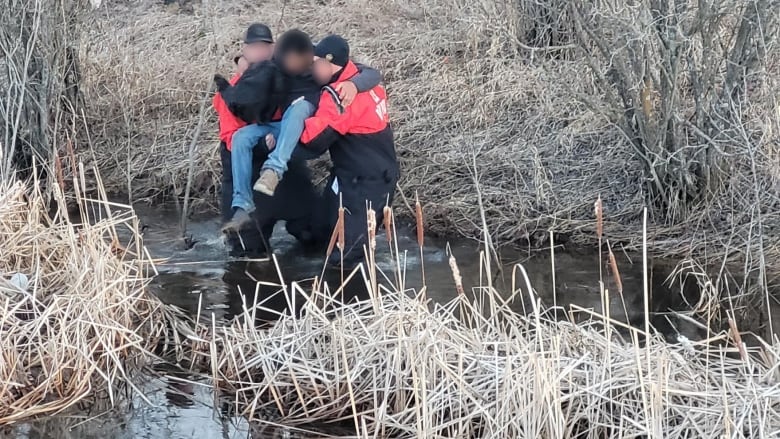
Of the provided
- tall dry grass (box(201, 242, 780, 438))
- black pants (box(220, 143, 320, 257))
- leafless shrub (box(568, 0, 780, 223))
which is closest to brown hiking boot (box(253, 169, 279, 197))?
black pants (box(220, 143, 320, 257))

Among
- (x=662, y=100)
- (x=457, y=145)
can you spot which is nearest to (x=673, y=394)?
(x=662, y=100)

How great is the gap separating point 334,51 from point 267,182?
0.89 metres

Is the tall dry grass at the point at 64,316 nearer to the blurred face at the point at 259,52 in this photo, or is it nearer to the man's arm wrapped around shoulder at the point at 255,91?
the man's arm wrapped around shoulder at the point at 255,91

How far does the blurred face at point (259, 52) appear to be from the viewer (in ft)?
21.4

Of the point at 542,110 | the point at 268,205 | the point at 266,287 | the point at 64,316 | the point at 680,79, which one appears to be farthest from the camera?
the point at 542,110

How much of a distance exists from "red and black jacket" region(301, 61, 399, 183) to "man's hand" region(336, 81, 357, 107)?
0.03m

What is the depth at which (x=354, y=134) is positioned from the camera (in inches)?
247

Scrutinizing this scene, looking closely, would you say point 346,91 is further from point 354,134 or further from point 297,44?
point 297,44

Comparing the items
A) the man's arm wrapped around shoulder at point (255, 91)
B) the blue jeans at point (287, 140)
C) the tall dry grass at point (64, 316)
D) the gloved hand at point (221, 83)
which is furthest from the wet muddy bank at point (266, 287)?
the gloved hand at point (221, 83)

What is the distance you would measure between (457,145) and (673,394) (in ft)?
15.2

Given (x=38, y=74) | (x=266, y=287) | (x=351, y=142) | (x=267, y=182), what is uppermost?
(x=38, y=74)

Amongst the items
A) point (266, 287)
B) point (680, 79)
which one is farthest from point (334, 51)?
point (680, 79)

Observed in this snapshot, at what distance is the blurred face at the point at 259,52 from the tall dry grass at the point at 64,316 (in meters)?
1.55

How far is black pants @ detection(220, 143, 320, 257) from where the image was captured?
6684 mm
